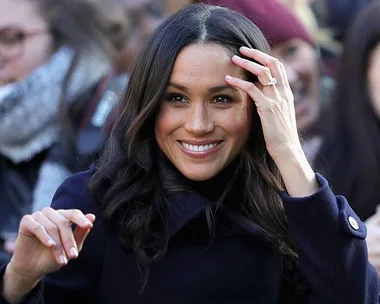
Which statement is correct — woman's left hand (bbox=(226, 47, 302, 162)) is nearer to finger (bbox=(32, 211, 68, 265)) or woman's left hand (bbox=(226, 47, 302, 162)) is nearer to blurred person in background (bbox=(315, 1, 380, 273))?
finger (bbox=(32, 211, 68, 265))

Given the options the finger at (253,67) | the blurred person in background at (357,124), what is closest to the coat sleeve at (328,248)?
the finger at (253,67)

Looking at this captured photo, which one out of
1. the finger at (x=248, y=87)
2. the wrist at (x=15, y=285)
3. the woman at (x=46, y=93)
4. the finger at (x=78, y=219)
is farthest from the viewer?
the woman at (x=46, y=93)

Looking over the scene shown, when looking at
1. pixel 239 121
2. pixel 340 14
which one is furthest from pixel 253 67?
pixel 340 14

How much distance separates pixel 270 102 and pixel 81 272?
2.24ft

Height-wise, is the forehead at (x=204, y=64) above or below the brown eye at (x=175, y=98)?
above

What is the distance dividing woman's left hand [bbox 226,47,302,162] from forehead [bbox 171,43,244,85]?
0.03 metres

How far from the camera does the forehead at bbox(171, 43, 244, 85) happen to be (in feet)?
10.6

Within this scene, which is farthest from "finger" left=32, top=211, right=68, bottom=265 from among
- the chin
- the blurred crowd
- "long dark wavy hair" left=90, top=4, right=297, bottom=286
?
the blurred crowd

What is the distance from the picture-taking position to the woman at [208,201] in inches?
126

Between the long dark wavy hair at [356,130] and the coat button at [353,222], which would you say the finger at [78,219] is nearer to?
the coat button at [353,222]

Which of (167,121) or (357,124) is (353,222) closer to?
(167,121)

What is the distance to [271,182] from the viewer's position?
11.0 feet

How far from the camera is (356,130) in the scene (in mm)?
4852

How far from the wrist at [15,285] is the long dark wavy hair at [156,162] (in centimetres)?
29
